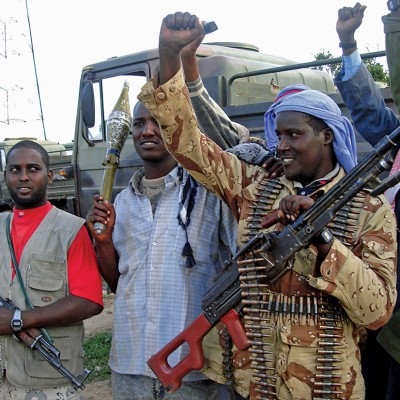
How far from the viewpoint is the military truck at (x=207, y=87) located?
5.17 m

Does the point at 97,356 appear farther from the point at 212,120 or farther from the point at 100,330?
the point at 212,120

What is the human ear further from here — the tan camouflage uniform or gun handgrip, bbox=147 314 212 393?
gun handgrip, bbox=147 314 212 393

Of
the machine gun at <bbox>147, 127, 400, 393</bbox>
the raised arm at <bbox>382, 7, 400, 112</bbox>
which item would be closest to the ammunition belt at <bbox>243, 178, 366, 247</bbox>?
the machine gun at <bbox>147, 127, 400, 393</bbox>

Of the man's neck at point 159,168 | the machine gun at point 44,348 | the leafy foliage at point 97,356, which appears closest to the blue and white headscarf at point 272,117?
the man's neck at point 159,168

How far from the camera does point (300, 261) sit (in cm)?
225

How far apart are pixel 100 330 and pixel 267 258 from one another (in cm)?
503

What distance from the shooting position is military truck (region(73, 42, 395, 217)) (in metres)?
5.17

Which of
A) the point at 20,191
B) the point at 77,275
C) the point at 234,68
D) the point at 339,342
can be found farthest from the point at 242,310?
the point at 234,68

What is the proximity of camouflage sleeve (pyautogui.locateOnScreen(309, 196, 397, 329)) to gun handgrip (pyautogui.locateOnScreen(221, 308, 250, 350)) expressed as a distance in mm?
350

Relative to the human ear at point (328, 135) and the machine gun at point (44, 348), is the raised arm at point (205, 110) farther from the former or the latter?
the machine gun at point (44, 348)

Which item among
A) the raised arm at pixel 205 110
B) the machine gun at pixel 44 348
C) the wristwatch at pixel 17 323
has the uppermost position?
the raised arm at pixel 205 110

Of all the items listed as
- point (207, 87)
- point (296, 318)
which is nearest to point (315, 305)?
point (296, 318)

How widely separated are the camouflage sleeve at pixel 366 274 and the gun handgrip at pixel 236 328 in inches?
13.8

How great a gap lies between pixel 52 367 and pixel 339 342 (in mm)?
1298
